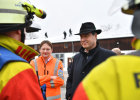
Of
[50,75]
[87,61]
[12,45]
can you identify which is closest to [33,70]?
[12,45]

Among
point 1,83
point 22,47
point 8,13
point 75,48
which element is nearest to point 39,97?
point 1,83

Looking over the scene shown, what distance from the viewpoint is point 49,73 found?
3.69 metres

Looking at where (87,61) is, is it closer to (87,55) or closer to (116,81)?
(87,55)

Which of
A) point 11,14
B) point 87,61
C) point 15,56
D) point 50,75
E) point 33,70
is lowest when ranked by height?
point 50,75

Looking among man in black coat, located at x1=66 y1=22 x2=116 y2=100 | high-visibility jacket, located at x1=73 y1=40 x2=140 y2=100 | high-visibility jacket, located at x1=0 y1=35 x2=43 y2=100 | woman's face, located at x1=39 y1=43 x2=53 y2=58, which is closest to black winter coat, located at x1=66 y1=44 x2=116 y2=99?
man in black coat, located at x1=66 y1=22 x2=116 y2=100

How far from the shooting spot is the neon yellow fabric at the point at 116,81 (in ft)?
2.66

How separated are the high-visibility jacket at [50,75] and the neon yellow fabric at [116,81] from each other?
9.03ft

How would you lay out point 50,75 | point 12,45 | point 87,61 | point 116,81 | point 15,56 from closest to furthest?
point 116,81 → point 15,56 → point 12,45 → point 87,61 → point 50,75

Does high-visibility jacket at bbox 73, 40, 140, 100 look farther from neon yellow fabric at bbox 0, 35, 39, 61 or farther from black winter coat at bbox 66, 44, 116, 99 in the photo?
black winter coat at bbox 66, 44, 116, 99

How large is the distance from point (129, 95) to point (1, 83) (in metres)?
0.91

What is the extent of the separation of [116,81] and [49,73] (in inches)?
117

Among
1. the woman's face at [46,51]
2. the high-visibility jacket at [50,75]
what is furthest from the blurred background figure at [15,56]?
the woman's face at [46,51]

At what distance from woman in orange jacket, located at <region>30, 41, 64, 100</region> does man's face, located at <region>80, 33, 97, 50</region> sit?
3.22 ft

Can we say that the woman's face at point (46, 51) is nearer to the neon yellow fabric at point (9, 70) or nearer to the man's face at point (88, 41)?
the man's face at point (88, 41)
